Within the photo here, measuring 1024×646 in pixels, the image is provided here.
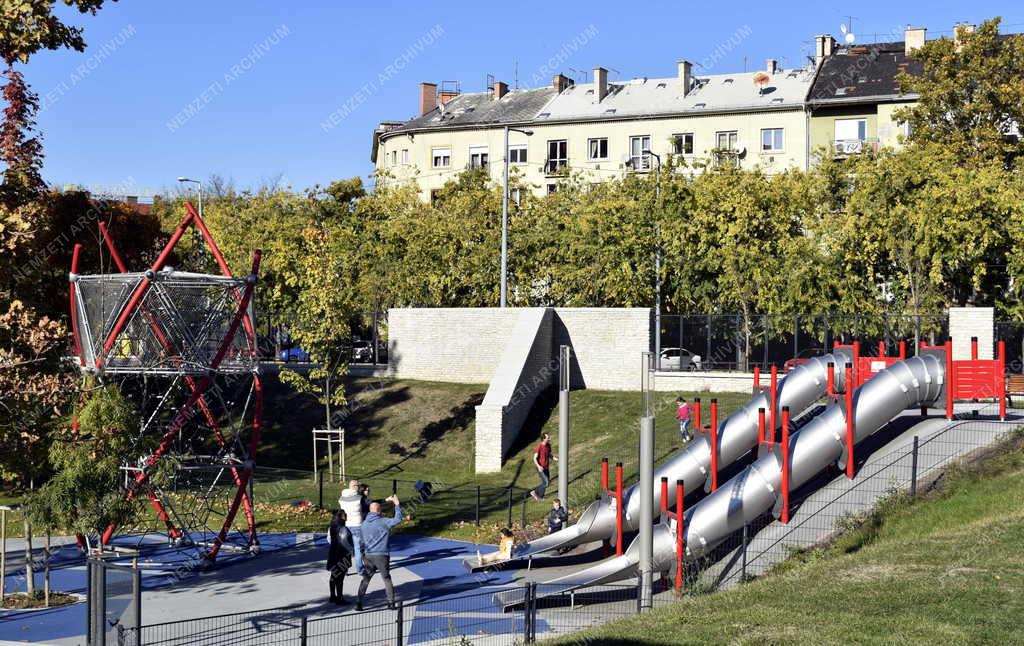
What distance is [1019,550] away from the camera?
15.8m

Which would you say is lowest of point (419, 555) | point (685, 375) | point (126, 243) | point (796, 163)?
point (419, 555)

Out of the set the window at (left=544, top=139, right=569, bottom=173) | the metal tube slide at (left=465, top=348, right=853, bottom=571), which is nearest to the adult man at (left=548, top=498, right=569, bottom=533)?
the metal tube slide at (left=465, top=348, right=853, bottom=571)

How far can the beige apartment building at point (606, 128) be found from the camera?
6556 cm

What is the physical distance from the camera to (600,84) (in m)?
71.4

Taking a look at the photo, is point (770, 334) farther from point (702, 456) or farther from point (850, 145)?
point (850, 145)

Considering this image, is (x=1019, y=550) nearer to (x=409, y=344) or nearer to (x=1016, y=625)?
(x=1016, y=625)

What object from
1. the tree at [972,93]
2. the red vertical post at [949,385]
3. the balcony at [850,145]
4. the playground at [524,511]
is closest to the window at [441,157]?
the balcony at [850,145]

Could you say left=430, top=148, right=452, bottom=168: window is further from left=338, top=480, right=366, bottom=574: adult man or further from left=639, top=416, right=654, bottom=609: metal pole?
left=639, top=416, right=654, bottom=609: metal pole

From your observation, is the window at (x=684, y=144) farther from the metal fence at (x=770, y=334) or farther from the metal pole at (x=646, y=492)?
the metal pole at (x=646, y=492)

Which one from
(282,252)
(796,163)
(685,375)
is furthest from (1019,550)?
(796,163)

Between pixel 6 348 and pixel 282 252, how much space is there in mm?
31292

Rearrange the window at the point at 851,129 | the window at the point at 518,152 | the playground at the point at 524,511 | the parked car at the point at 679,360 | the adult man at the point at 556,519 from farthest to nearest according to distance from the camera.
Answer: the window at the point at 518,152, the window at the point at 851,129, the parked car at the point at 679,360, the adult man at the point at 556,519, the playground at the point at 524,511

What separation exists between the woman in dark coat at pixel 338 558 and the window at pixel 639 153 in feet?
172

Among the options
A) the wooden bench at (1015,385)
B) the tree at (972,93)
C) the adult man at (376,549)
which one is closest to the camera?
the adult man at (376,549)
